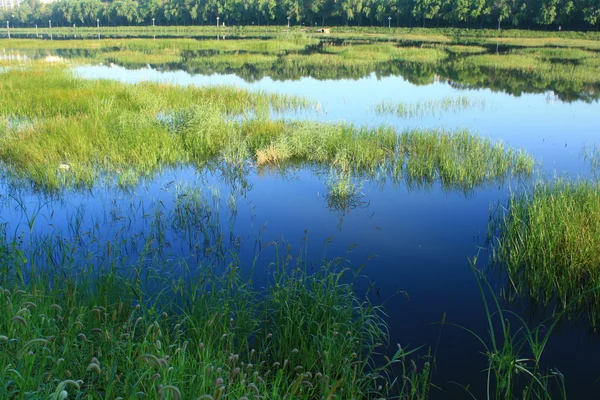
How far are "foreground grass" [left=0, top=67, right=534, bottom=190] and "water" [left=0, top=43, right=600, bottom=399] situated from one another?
429 mm

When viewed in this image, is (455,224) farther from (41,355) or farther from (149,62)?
(149,62)

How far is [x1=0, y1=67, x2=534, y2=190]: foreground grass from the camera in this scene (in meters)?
8.73

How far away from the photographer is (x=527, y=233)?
227 inches

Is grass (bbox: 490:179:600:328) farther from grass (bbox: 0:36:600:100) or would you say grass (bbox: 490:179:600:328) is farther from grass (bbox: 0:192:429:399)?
grass (bbox: 0:36:600:100)

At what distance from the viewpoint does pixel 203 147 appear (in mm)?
10070

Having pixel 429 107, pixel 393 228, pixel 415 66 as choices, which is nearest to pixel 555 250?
pixel 393 228

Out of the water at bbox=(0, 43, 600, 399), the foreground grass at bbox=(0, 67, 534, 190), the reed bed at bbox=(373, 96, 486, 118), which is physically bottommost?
the water at bbox=(0, 43, 600, 399)

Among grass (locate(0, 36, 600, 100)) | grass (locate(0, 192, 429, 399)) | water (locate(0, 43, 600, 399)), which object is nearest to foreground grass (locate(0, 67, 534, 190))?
water (locate(0, 43, 600, 399))

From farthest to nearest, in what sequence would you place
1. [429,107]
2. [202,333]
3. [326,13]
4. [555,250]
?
[326,13] → [429,107] → [555,250] → [202,333]

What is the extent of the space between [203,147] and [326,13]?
72.6m

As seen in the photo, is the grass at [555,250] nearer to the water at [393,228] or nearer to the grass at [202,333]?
the water at [393,228]

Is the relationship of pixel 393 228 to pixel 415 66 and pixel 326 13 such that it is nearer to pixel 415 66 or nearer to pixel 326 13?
pixel 415 66

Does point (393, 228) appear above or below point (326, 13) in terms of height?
below

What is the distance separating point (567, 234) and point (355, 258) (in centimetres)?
219
